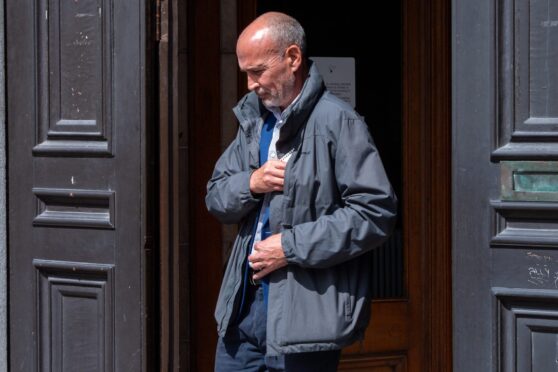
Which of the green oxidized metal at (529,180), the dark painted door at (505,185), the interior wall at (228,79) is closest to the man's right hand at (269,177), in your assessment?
the dark painted door at (505,185)

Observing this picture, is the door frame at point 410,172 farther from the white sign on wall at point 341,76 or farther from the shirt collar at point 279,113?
the shirt collar at point 279,113

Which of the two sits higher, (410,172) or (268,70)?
(268,70)

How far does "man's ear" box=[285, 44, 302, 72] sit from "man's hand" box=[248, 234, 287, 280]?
57 cm

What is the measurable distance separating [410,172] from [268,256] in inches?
73.9

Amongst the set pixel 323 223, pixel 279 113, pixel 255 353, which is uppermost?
pixel 279 113

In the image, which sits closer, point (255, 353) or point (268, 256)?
point (268, 256)

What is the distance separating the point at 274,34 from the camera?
3658 mm

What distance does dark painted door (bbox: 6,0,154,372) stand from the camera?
437cm

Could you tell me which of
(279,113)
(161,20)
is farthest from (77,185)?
(279,113)

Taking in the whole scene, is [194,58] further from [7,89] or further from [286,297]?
[286,297]

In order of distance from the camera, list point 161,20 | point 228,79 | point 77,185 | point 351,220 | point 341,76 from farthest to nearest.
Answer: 1. point 341,76
2. point 228,79
3. point 77,185
4. point 161,20
5. point 351,220

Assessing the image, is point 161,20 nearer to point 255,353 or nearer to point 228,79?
point 228,79

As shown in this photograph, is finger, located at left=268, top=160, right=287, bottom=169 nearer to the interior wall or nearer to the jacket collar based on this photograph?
the jacket collar

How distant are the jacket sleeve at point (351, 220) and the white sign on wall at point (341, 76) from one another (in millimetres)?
1679
